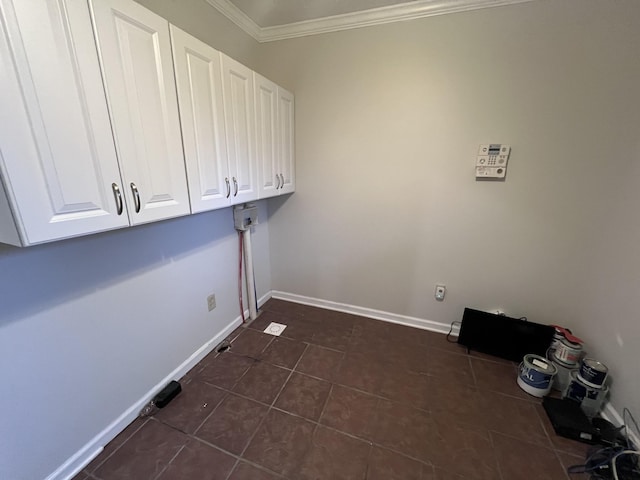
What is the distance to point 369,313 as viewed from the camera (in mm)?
2551

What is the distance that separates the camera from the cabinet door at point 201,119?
48.9 inches

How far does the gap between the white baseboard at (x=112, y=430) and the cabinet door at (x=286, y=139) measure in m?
1.47

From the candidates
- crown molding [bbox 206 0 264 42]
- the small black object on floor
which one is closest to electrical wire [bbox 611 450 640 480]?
the small black object on floor

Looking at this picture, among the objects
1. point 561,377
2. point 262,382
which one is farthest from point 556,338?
point 262,382

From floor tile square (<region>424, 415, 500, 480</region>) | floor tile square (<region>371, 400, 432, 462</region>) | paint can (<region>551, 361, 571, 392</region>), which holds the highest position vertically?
paint can (<region>551, 361, 571, 392</region>)

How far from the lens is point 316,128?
2.27 metres

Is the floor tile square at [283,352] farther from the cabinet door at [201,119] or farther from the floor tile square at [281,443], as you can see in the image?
the cabinet door at [201,119]

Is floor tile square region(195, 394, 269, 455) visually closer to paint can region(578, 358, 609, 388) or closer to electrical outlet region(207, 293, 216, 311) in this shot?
electrical outlet region(207, 293, 216, 311)

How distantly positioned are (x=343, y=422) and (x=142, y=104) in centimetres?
187

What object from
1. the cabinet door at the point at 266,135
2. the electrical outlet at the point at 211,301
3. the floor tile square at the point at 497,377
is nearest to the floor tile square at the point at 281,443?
the electrical outlet at the point at 211,301

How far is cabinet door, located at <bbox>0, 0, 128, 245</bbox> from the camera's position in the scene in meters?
0.73

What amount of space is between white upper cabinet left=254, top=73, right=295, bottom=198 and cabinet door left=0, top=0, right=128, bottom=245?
1.04m

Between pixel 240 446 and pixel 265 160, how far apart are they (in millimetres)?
1779

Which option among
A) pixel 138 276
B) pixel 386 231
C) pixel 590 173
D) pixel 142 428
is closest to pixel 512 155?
pixel 590 173
